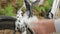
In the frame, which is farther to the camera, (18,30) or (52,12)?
(52,12)

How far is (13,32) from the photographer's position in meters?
1.37

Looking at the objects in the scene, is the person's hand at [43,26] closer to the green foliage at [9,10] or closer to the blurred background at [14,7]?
the blurred background at [14,7]

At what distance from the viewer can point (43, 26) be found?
1436 millimetres

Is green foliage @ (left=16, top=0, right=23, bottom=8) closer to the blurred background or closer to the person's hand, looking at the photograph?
the blurred background

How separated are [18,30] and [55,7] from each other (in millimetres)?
422

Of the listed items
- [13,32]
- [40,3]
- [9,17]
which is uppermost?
[40,3]

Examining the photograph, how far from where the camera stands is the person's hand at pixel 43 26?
4.61ft

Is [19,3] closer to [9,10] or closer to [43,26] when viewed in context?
[9,10]

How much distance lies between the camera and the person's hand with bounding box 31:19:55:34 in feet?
4.61

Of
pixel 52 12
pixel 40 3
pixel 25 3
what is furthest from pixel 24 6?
pixel 52 12

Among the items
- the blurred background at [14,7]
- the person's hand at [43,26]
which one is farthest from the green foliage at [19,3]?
the person's hand at [43,26]

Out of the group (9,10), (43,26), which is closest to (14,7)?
(9,10)

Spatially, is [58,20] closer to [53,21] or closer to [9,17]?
[53,21]

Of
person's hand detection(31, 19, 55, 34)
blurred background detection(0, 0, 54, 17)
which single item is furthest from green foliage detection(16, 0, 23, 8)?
person's hand detection(31, 19, 55, 34)
